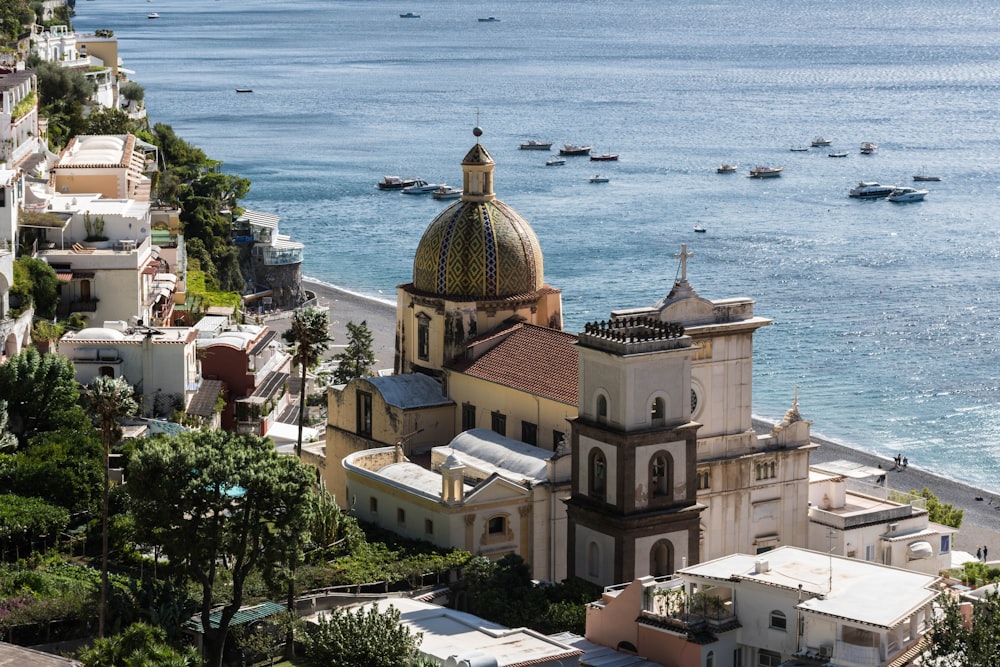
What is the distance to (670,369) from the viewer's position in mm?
46375

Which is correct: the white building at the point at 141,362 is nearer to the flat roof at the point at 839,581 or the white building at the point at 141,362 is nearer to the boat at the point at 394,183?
the flat roof at the point at 839,581

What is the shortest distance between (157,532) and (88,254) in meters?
26.4

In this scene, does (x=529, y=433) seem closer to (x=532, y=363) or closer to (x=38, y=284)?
(x=532, y=363)

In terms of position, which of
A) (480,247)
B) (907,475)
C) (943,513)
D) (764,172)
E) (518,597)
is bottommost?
(907,475)

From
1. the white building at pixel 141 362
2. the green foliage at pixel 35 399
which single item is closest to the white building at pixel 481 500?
the green foliage at pixel 35 399

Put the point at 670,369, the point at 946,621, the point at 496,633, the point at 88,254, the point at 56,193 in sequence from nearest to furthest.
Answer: the point at 946,621, the point at 496,633, the point at 670,369, the point at 88,254, the point at 56,193

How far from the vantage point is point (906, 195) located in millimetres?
145625

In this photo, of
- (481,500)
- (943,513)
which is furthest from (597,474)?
(943,513)

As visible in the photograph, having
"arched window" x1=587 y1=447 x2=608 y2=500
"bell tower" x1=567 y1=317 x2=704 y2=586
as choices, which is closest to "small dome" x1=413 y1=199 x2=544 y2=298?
"bell tower" x1=567 y1=317 x2=704 y2=586

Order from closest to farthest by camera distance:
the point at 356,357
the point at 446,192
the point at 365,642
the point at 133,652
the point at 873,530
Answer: the point at 133,652
the point at 365,642
the point at 873,530
the point at 356,357
the point at 446,192

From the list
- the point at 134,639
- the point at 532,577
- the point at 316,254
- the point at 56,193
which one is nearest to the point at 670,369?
the point at 532,577

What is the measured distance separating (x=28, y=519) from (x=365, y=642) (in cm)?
1156

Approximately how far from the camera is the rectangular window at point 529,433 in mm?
51750

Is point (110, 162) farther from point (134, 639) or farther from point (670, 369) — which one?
point (134, 639)
